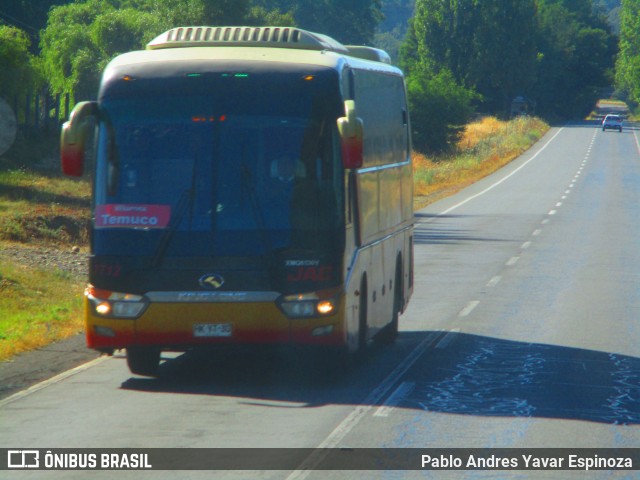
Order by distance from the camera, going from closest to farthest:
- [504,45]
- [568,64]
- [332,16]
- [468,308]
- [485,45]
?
[468,308] → [485,45] → [504,45] → [332,16] → [568,64]

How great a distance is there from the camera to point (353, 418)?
9.33m

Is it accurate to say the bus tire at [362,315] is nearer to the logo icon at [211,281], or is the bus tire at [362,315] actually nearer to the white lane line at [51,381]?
the logo icon at [211,281]

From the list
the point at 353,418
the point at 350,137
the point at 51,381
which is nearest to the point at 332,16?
the point at 51,381

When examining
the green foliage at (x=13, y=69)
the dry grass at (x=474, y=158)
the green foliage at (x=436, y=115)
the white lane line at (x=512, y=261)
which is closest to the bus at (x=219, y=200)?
the white lane line at (x=512, y=261)

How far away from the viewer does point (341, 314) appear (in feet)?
34.6

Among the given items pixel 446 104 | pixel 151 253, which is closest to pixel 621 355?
pixel 151 253

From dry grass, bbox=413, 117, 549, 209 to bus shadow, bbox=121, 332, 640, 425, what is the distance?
2729 centimetres

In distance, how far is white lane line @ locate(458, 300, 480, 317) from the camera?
16.5 m

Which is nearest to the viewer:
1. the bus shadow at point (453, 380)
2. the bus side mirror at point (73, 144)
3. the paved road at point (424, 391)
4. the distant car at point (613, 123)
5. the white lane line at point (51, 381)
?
the paved road at point (424, 391)

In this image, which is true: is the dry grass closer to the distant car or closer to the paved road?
the distant car

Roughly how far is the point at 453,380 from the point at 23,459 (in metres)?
4.67

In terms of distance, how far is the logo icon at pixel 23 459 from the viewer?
777 cm

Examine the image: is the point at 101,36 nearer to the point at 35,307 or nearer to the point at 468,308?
the point at 35,307

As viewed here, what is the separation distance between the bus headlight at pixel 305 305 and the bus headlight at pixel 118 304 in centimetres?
122
